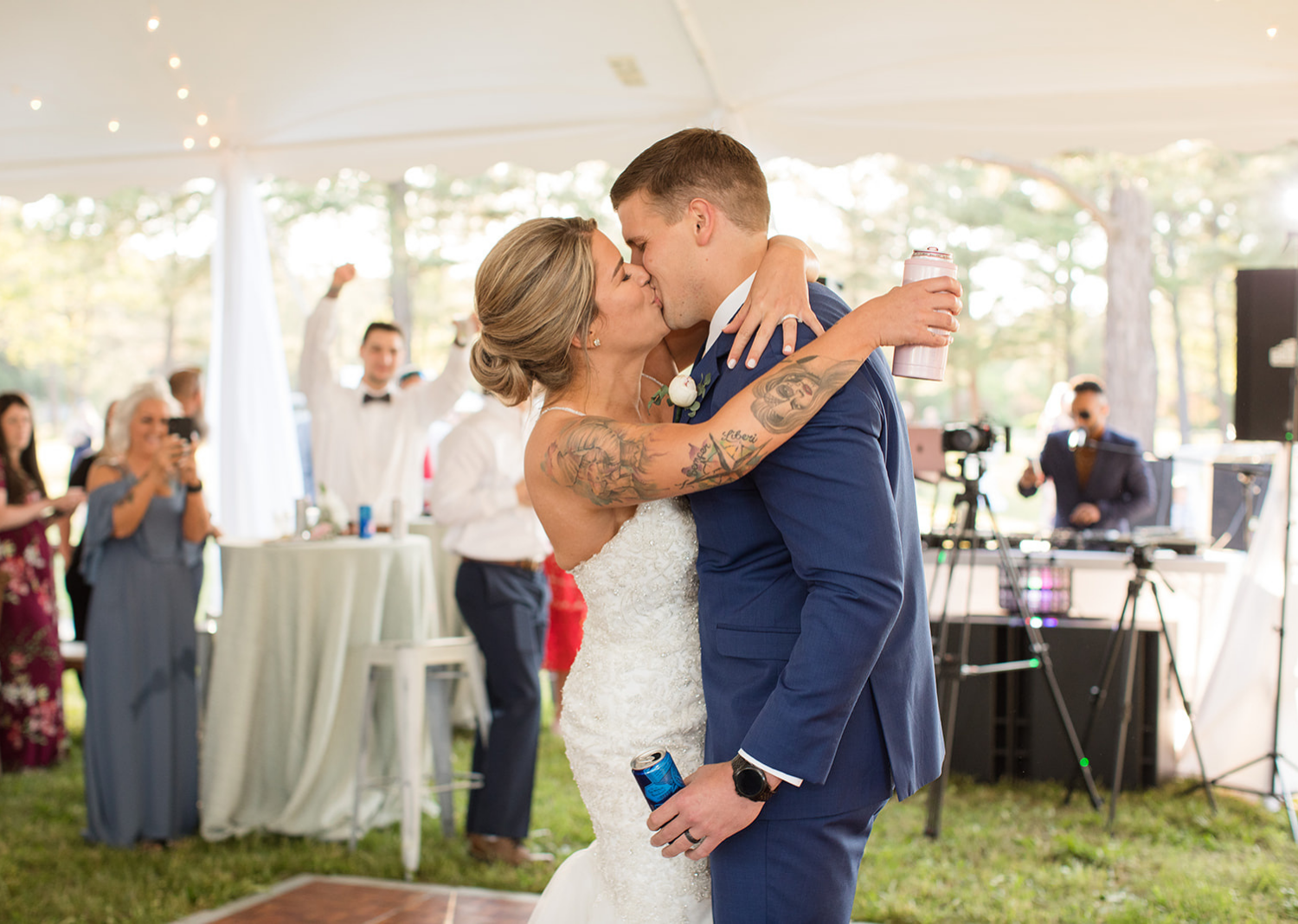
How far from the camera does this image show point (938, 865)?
3.94 meters

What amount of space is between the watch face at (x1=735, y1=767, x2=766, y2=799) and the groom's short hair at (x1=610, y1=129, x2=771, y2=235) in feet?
2.63

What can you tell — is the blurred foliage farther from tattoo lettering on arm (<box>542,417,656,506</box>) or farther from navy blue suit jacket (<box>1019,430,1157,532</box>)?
tattoo lettering on arm (<box>542,417,656,506</box>)

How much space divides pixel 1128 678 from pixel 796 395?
3.61m

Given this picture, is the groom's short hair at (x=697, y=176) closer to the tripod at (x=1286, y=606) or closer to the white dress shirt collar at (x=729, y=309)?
the white dress shirt collar at (x=729, y=309)

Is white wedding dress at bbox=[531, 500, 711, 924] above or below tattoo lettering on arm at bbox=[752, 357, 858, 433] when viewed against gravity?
below

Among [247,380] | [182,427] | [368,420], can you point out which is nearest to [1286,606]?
[368,420]

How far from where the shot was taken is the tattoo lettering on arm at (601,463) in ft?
4.99

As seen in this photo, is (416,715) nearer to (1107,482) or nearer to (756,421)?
(756,421)

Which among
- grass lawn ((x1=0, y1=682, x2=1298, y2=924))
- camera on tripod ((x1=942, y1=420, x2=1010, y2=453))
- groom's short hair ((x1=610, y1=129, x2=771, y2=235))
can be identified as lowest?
grass lawn ((x1=0, y1=682, x2=1298, y2=924))

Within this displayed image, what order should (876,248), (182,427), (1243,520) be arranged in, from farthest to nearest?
(876,248) < (1243,520) < (182,427)

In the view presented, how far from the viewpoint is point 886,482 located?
4.60 ft

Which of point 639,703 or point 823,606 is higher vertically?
point 823,606

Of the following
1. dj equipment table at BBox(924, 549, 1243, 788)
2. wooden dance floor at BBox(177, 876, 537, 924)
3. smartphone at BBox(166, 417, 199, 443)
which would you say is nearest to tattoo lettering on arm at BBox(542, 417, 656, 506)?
Answer: wooden dance floor at BBox(177, 876, 537, 924)

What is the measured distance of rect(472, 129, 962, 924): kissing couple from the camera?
1397 mm
